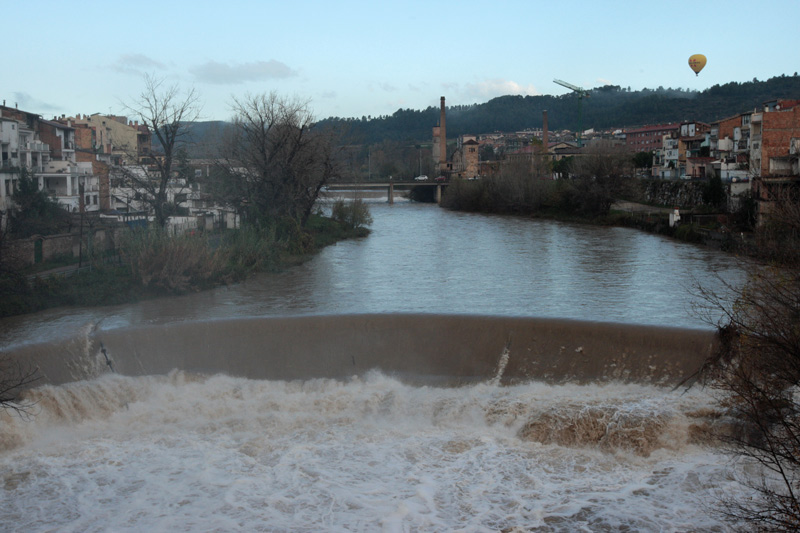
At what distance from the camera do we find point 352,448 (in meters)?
8.25

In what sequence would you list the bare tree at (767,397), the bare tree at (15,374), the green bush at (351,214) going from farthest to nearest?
the green bush at (351,214) → the bare tree at (15,374) → the bare tree at (767,397)

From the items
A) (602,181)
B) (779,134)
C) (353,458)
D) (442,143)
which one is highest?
(442,143)

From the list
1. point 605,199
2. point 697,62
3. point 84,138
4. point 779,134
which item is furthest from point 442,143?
point 779,134

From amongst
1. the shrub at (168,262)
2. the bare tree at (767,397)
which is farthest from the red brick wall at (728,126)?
the shrub at (168,262)

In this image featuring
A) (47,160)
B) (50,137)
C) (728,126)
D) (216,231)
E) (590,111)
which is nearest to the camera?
(216,231)

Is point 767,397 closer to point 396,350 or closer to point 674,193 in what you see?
point 396,350

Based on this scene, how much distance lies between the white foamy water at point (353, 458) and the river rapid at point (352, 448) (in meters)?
0.02

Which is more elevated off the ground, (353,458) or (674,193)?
(674,193)

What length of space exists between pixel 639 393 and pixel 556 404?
1.24 metres

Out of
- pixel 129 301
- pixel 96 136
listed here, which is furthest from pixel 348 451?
pixel 96 136

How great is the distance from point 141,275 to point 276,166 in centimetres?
941

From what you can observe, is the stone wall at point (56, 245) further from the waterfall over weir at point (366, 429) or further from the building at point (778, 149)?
the building at point (778, 149)

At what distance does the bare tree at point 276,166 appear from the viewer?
2314cm

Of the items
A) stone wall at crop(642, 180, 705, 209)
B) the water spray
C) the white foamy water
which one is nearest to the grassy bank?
the water spray
